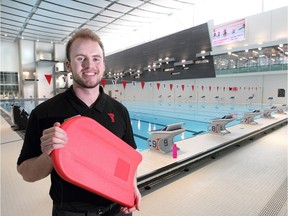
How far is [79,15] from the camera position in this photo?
14.8 m

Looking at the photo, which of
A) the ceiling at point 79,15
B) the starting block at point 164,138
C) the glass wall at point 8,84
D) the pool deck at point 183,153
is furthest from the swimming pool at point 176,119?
the glass wall at point 8,84

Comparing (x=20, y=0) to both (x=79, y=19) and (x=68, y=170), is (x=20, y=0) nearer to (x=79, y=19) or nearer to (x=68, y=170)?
(x=79, y=19)

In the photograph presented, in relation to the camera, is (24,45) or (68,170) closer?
(68,170)

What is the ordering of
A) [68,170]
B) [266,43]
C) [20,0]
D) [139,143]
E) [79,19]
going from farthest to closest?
[79,19], [266,43], [20,0], [139,143], [68,170]

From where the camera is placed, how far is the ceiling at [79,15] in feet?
42.0

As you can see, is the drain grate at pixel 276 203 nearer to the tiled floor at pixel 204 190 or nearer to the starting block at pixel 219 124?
the tiled floor at pixel 204 190

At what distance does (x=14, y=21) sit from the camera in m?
15.9

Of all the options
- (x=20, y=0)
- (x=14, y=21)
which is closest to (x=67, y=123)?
(x=20, y=0)

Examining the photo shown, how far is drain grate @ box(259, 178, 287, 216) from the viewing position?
7.06ft

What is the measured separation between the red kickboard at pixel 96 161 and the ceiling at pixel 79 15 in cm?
1345

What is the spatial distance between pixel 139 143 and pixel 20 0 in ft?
40.1

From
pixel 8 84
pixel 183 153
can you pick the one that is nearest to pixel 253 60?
pixel 183 153

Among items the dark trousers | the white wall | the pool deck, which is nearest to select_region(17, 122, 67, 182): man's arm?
the dark trousers

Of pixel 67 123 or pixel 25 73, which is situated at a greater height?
pixel 25 73
